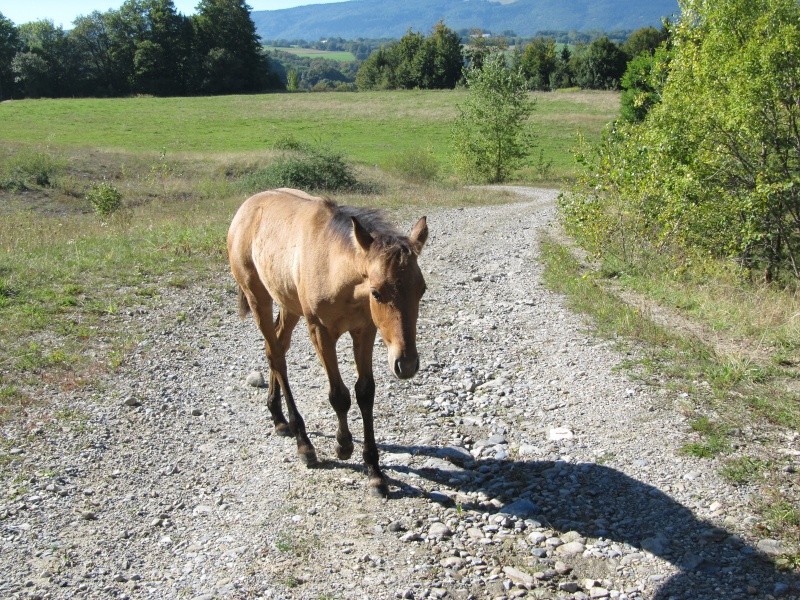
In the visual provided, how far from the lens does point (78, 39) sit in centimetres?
9400

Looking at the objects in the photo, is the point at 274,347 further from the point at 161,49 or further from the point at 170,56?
the point at 170,56

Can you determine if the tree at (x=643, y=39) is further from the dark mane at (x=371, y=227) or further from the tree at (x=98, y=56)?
the dark mane at (x=371, y=227)

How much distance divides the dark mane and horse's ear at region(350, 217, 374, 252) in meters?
0.06

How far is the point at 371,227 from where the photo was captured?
216 inches

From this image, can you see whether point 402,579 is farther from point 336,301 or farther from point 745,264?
point 745,264

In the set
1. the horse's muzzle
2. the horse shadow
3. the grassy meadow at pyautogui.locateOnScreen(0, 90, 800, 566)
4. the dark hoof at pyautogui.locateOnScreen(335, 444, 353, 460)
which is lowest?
the horse shadow

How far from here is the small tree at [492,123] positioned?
46000mm

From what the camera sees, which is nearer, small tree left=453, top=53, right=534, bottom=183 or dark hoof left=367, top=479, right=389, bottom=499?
dark hoof left=367, top=479, right=389, bottom=499

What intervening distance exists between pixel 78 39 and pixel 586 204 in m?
99.9

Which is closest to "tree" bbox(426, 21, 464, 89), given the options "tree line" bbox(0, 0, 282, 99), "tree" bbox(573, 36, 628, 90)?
"tree" bbox(573, 36, 628, 90)

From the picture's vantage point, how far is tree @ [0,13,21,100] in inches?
3543

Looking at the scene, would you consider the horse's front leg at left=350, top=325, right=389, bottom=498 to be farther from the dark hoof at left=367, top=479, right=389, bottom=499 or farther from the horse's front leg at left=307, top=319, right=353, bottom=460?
the horse's front leg at left=307, top=319, right=353, bottom=460

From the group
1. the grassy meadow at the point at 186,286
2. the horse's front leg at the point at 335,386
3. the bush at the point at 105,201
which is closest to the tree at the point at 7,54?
the grassy meadow at the point at 186,286

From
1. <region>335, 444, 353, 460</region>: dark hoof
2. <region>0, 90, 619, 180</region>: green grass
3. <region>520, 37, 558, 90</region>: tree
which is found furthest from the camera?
<region>520, 37, 558, 90</region>: tree
